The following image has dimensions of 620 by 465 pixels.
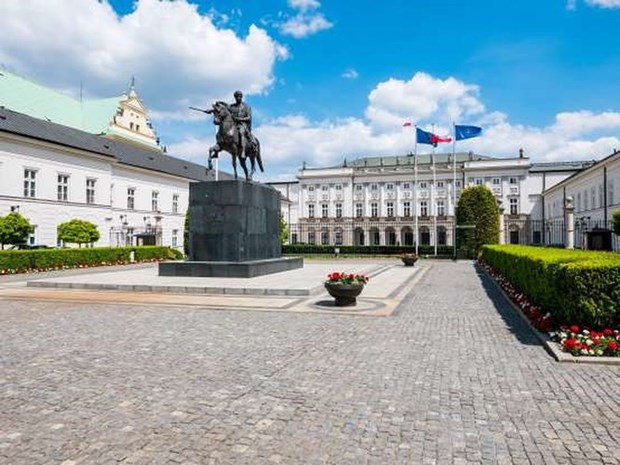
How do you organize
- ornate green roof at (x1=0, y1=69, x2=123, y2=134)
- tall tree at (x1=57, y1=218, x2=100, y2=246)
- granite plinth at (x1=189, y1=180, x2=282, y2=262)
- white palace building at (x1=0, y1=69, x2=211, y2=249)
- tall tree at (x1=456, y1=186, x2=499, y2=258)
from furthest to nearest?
ornate green roof at (x1=0, y1=69, x2=123, y2=134) → tall tree at (x1=456, y1=186, x2=499, y2=258) → white palace building at (x1=0, y1=69, x2=211, y2=249) → tall tree at (x1=57, y1=218, x2=100, y2=246) → granite plinth at (x1=189, y1=180, x2=282, y2=262)

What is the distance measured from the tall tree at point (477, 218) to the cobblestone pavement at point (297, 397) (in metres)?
32.9

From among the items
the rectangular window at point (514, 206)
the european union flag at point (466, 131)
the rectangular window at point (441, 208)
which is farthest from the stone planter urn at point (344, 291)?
the rectangular window at point (514, 206)

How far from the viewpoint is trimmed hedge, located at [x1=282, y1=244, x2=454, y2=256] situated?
47.5 meters

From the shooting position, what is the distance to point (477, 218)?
40.0 metres

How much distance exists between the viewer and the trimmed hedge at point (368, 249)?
47531 mm

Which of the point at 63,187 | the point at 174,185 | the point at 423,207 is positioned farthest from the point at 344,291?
the point at 423,207

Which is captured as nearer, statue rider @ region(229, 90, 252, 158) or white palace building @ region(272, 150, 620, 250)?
statue rider @ region(229, 90, 252, 158)

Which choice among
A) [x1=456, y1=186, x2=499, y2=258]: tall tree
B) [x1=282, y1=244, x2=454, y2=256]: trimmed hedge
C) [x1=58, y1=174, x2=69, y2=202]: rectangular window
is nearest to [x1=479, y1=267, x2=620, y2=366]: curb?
[x1=456, y1=186, x2=499, y2=258]: tall tree

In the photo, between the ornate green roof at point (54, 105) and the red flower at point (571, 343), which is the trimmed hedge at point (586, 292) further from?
the ornate green roof at point (54, 105)

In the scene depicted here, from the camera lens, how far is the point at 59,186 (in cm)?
3750

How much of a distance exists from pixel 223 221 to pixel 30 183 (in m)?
24.8

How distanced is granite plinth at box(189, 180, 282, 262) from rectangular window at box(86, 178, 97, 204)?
2654 centimetres

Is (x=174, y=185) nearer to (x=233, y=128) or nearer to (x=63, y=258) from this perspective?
(x=63, y=258)

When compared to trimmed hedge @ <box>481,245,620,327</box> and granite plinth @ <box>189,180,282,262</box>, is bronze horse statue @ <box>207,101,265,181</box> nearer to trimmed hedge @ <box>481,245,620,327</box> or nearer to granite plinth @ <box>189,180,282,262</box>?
granite plinth @ <box>189,180,282,262</box>
